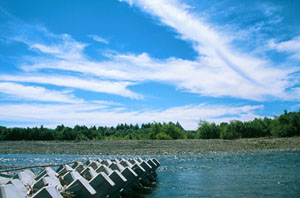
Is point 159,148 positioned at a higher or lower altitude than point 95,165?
lower

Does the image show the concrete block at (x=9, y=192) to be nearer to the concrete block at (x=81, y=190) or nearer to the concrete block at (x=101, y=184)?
the concrete block at (x=81, y=190)

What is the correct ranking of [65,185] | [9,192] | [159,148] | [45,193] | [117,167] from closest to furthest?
[9,192] < [45,193] < [65,185] < [117,167] < [159,148]

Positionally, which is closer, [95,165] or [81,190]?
[81,190]

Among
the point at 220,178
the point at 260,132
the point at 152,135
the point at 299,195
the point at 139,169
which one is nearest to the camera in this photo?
the point at 299,195

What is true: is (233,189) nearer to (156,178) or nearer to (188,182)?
(188,182)

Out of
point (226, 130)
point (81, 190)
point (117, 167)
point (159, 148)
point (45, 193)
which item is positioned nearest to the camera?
point (45, 193)

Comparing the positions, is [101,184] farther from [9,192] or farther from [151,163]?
[151,163]

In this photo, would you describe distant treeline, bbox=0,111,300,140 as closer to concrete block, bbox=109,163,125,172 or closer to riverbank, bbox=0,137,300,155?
riverbank, bbox=0,137,300,155

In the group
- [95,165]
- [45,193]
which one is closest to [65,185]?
[45,193]

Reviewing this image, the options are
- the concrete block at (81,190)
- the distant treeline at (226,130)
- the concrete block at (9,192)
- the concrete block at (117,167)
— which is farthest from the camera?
the distant treeline at (226,130)

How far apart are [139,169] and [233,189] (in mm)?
4418

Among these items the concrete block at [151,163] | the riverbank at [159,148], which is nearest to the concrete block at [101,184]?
the concrete block at [151,163]

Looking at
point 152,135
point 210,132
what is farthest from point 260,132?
point 152,135

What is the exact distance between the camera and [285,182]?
542 inches
